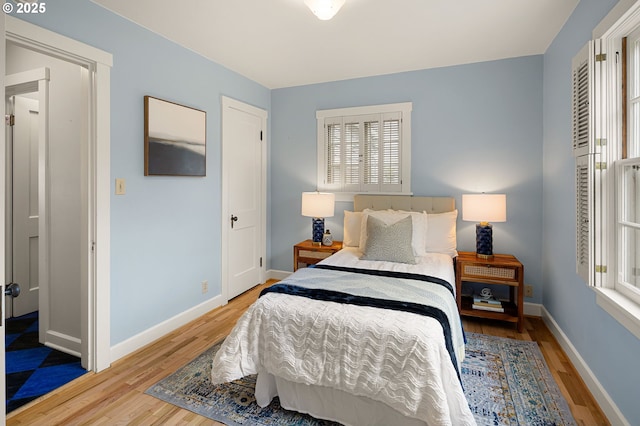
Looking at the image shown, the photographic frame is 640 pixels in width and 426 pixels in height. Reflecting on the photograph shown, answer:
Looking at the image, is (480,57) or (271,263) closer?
(480,57)

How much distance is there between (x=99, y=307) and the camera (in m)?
2.40

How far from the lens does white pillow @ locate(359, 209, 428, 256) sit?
3158 millimetres

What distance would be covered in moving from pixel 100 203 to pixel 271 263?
250cm

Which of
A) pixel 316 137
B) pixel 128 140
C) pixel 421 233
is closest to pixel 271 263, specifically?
pixel 316 137

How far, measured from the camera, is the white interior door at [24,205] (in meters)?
3.34

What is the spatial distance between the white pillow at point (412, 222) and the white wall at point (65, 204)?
2390 millimetres

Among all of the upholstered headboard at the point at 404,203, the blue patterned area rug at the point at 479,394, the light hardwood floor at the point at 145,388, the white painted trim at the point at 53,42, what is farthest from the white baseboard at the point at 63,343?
the upholstered headboard at the point at 404,203

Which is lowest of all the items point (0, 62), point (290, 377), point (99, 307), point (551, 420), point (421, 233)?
point (551, 420)

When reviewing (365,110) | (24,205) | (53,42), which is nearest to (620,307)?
(365,110)

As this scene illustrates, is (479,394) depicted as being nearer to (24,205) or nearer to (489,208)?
(489,208)

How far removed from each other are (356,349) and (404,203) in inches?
90.0

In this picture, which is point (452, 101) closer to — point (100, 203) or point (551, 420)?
point (551, 420)

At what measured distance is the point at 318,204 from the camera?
3760mm

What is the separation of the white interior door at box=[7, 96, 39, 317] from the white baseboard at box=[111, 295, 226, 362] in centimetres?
163
